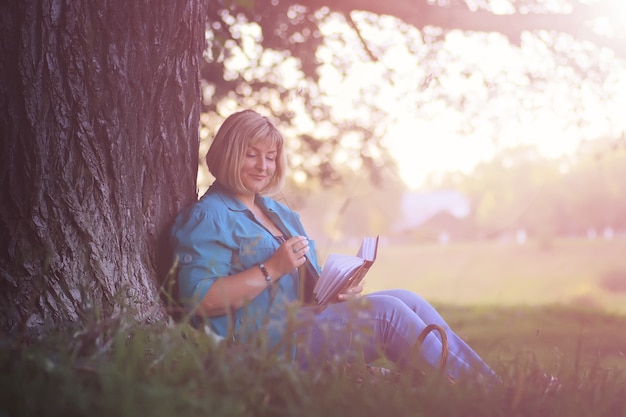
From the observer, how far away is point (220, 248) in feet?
10.8

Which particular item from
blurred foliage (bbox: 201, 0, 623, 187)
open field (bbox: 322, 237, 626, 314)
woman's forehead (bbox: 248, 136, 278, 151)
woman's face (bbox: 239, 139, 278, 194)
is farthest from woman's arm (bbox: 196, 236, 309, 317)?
open field (bbox: 322, 237, 626, 314)

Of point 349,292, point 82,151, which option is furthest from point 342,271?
point 82,151

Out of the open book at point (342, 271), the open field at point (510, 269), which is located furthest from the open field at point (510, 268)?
the open book at point (342, 271)

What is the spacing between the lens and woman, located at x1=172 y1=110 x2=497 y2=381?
3.11 metres

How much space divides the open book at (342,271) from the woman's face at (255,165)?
0.60 meters

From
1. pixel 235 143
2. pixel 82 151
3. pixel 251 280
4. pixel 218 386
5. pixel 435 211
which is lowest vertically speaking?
pixel 435 211

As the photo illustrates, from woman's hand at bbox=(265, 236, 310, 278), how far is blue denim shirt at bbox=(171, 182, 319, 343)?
8cm

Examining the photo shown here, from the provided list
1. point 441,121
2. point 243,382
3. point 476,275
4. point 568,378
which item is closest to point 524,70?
point 441,121

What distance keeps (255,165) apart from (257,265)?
63 cm

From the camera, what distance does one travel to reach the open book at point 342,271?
3.25 metres

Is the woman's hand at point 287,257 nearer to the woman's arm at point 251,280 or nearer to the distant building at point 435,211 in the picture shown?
the woman's arm at point 251,280

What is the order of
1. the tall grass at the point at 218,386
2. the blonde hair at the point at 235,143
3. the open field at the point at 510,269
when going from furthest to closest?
the open field at the point at 510,269 < the blonde hair at the point at 235,143 < the tall grass at the point at 218,386

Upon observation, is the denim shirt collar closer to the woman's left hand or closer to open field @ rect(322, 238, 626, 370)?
the woman's left hand

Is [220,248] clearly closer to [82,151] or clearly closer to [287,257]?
A: [287,257]
